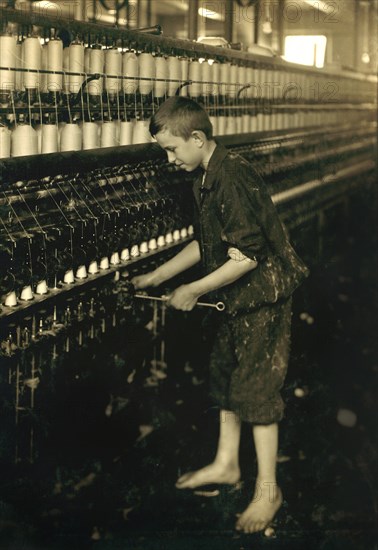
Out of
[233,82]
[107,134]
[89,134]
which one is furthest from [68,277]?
[233,82]

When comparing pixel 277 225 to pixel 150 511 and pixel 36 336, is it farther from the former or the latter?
pixel 150 511

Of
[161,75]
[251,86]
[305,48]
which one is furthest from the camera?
[305,48]

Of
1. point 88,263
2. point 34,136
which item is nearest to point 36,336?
point 88,263

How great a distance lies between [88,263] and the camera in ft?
10.2

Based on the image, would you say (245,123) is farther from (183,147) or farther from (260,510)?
(260,510)

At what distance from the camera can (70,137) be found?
2979 mm

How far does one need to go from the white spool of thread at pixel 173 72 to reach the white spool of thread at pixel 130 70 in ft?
1.28

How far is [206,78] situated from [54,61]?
1.70m

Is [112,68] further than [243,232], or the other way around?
[112,68]

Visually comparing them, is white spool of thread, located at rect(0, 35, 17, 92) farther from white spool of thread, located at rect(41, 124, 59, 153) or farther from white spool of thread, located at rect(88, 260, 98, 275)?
white spool of thread, located at rect(88, 260, 98, 275)

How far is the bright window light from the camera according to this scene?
7.82 m

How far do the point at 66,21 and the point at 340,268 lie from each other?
4895mm

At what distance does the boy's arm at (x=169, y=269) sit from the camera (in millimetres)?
3012

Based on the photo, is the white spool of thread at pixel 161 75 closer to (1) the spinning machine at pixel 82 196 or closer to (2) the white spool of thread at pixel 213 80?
(1) the spinning machine at pixel 82 196
